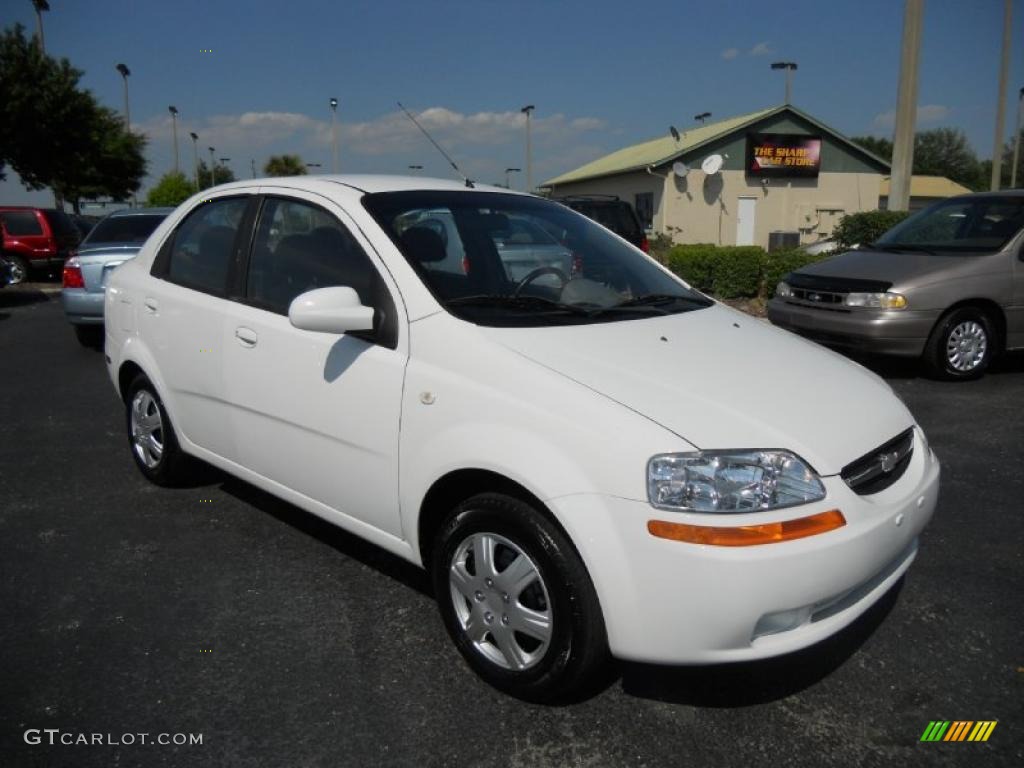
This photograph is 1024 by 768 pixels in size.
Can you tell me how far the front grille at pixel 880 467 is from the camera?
248cm

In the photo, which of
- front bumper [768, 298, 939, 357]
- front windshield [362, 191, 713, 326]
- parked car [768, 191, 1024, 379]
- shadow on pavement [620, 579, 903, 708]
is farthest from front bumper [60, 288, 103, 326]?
shadow on pavement [620, 579, 903, 708]

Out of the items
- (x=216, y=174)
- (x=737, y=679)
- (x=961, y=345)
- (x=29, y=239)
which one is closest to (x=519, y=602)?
(x=737, y=679)

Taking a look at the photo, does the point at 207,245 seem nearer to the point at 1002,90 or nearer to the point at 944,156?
the point at 1002,90

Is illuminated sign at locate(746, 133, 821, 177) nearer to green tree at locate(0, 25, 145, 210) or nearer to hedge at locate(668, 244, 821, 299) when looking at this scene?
hedge at locate(668, 244, 821, 299)

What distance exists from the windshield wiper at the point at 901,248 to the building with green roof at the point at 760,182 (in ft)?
67.1

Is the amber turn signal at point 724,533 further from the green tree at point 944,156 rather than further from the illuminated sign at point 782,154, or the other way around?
the green tree at point 944,156

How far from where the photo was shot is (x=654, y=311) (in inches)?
129

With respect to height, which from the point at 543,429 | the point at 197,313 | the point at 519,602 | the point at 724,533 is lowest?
the point at 519,602

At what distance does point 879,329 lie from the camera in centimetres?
687

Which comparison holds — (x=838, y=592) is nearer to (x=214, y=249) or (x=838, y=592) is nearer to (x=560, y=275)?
(x=560, y=275)

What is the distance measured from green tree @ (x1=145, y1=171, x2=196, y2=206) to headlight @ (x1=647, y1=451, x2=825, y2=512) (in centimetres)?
5441

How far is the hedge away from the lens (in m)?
12.2

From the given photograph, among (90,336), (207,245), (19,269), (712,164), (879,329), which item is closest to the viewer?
(207,245)

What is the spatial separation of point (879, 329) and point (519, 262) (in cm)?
462
